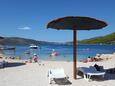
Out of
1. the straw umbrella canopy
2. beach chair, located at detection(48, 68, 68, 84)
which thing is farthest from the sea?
beach chair, located at detection(48, 68, 68, 84)

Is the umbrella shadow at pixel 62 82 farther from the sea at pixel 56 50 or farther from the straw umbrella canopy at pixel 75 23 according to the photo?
the sea at pixel 56 50

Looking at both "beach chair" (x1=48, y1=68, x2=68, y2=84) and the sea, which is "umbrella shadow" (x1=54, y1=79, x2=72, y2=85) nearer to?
"beach chair" (x1=48, y1=68, x2=68, y2=84)

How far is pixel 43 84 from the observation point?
11945 millimetres

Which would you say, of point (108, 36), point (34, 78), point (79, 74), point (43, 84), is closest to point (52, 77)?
point (43, 84)

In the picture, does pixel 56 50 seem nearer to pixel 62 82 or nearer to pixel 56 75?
pixel 56 75

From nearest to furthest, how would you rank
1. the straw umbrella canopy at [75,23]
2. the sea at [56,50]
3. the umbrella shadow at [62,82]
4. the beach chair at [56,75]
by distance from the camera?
1. the umbrella shadow at [62,82]
2. the beach chair at [56,75]
3. the straw umbrella canopy at [75,23]
4. the sea at [56,50]

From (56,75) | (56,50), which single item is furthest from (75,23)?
(56,50)

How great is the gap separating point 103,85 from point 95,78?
1.74 m


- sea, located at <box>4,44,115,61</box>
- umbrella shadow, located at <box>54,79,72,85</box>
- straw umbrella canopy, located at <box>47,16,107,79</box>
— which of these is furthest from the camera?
A: sea, located at <box>4,44,115,61</box>

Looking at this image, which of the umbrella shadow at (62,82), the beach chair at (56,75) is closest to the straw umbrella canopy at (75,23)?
the umbrella shadow at (62,82)

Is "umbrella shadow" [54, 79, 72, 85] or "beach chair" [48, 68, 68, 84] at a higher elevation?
"beach chair" [48, 68, 68, 84]

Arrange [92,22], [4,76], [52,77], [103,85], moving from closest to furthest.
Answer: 1. [103,85]
2. [52,77]
3. [92,22]
4. [4,76]

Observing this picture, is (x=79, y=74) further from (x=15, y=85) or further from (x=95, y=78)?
(x=15, y=85)

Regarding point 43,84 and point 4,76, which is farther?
point 4,76
